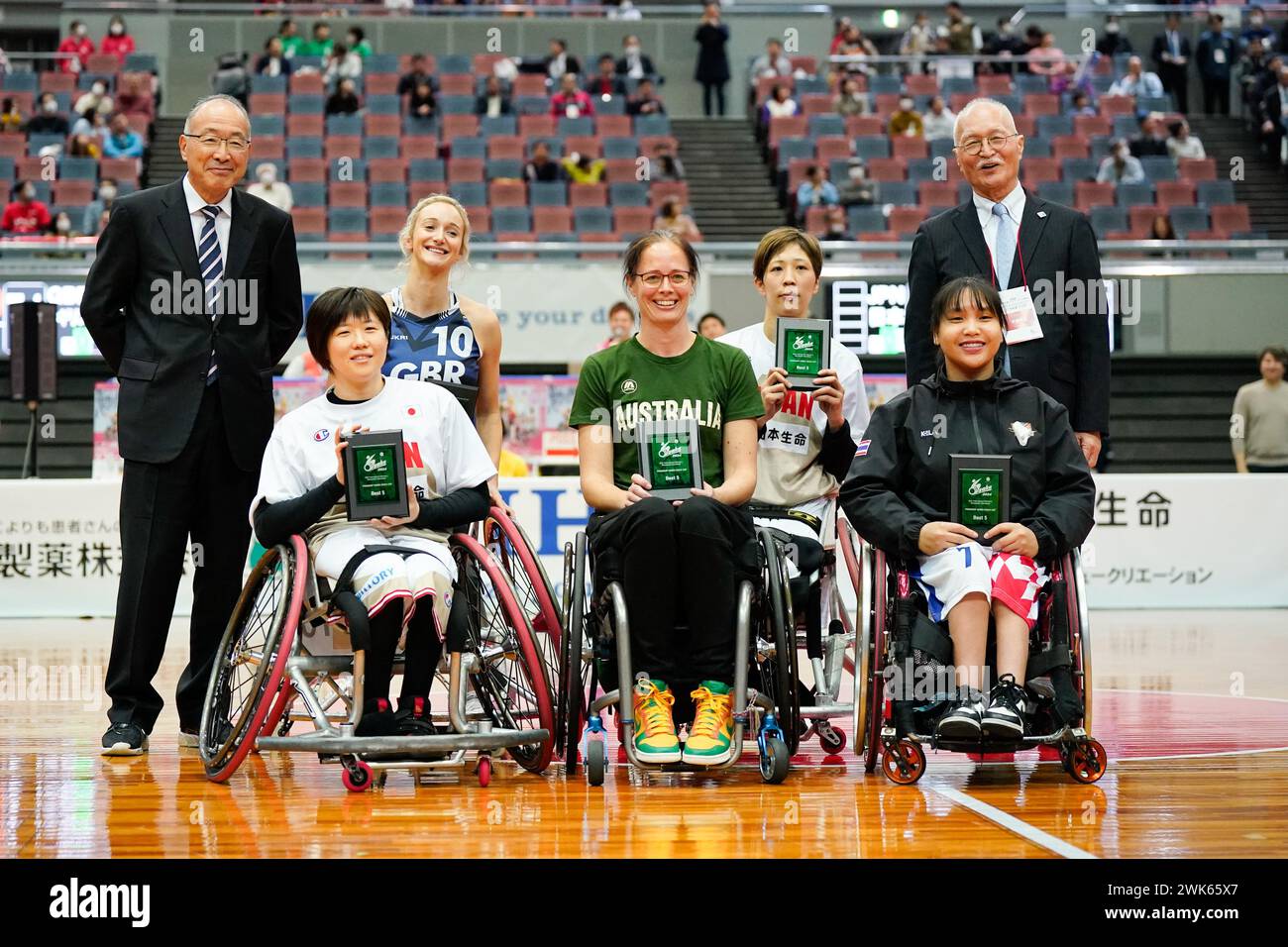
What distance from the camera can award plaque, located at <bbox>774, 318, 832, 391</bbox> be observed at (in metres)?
3.65

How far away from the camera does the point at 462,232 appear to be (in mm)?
3799

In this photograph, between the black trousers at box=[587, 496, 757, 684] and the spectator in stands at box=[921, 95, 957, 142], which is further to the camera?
the spectator in stands at box=[921, 95, 957, 142]

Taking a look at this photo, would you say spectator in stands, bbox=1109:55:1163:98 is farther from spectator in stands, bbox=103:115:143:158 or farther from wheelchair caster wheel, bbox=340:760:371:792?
wheelchair caster wheel, bbox=340:760:371:792

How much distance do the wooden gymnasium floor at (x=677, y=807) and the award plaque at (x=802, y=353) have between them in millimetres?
922

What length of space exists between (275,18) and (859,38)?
6.29 metres

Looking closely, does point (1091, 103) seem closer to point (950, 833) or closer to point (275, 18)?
point (275, 18)

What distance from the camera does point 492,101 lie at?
1437 centimetres

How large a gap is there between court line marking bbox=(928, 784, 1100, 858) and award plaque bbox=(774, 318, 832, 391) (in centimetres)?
102

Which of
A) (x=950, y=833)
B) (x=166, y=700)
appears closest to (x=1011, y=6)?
(x=166, y=700)

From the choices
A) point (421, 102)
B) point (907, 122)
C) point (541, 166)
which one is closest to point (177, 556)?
point (541, 166)

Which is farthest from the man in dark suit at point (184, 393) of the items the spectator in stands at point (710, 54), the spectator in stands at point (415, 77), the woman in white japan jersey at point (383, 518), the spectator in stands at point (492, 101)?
the spectator in stands at point (710, 54)

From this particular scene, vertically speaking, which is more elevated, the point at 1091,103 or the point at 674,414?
the point at 1091,103

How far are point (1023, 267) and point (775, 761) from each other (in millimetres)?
1414

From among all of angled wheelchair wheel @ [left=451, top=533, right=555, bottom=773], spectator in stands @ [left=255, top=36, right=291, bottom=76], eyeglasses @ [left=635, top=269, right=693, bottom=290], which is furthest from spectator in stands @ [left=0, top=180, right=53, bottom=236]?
eyeglasses @ [left=635, top=269, right=693, bottom=290]
